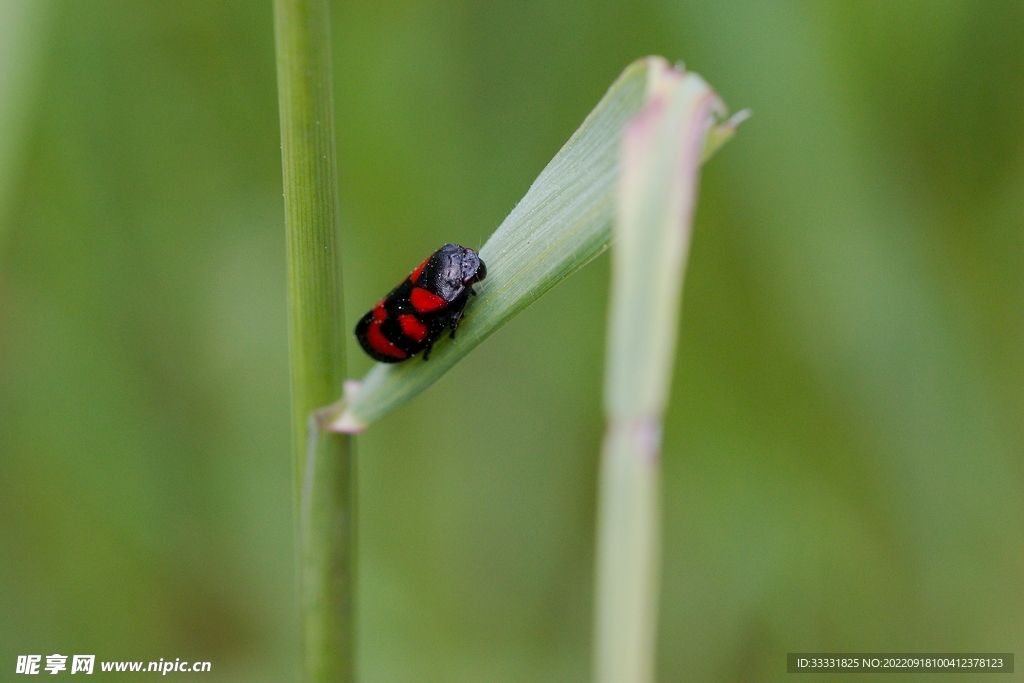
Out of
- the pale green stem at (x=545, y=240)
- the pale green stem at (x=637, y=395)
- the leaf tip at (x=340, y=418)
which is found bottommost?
the pale green stem at (x=637, y=395)

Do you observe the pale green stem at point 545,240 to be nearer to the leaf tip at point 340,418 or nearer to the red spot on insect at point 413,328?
the leaf tip at point 340,418

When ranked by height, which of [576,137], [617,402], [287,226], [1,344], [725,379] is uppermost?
[1,344]

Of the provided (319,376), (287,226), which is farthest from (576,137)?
(319,376)

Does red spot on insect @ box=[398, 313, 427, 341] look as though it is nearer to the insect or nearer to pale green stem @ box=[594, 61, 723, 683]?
the insect

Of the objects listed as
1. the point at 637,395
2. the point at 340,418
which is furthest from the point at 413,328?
the point at 637,395

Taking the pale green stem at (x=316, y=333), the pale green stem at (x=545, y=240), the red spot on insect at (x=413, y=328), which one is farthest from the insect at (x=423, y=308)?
the pale green stem at (x=316, y=333)

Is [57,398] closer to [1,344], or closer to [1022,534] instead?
[1,344]
